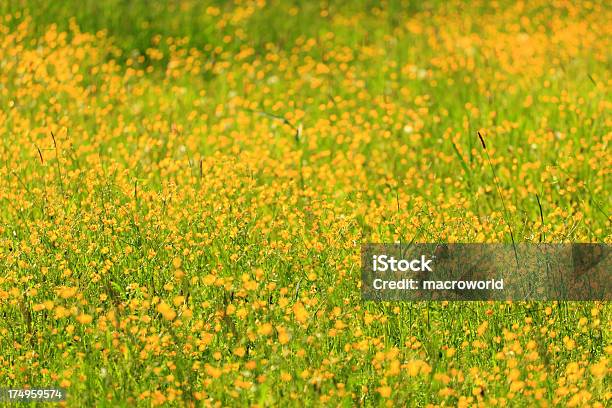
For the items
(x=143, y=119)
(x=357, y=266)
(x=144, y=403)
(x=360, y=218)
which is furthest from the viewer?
(x=143, y=119)

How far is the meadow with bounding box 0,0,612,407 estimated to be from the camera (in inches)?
145

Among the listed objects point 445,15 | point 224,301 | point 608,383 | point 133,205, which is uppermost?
point 445,15

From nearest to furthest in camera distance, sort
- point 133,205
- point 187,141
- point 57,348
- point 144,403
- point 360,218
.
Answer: point 144,403 < point 57,348 < point 133,205 < point 360,218 < point 187,141

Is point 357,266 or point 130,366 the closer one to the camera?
point 130,366

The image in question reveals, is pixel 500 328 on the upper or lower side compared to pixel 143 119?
lower

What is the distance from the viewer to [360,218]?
5.35 meters

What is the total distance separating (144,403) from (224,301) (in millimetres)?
716

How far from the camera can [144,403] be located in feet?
11.6

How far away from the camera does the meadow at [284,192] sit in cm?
369

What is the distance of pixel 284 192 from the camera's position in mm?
5672

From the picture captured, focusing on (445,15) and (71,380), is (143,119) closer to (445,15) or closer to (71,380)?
(71,380)

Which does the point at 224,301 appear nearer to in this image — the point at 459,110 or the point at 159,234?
the point at 159,234

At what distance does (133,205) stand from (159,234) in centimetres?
32

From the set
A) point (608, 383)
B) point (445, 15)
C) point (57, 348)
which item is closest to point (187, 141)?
point (57, 348)
